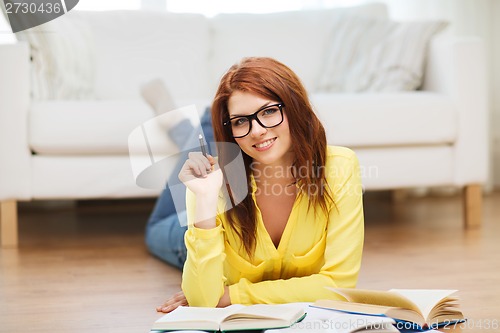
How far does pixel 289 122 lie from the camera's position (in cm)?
157

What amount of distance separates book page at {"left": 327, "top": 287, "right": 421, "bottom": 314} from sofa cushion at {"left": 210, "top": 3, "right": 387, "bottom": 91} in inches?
78.3

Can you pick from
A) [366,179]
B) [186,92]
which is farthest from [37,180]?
[366,179]

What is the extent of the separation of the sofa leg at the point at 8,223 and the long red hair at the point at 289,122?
1258 mm

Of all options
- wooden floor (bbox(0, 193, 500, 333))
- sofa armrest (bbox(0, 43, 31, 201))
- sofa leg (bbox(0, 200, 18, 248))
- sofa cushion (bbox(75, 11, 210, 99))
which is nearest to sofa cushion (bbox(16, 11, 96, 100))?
sofa cushion (bbox(75, 11, 210, 99))

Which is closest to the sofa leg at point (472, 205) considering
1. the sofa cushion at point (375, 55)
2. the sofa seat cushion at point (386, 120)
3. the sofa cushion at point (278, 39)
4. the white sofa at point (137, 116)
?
the white sofa at point (137, 116)

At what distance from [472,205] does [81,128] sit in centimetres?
147

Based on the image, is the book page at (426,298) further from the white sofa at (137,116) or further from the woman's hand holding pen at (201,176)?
the white sofa at (137,116)

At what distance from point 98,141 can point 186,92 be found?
0.68 m

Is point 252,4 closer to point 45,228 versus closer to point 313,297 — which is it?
point 45,228

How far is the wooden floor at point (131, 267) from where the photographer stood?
1700mm

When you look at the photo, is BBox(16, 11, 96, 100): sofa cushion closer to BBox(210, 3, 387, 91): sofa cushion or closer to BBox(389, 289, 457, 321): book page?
BBox(210, 3, 387, 91): sofa cushion

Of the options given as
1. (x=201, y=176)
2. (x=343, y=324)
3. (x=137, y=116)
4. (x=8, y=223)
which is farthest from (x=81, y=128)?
(x=343, y=324)

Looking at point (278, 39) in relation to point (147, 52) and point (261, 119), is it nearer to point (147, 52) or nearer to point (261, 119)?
point (147, 52)

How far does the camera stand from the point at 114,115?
8.71 ft
